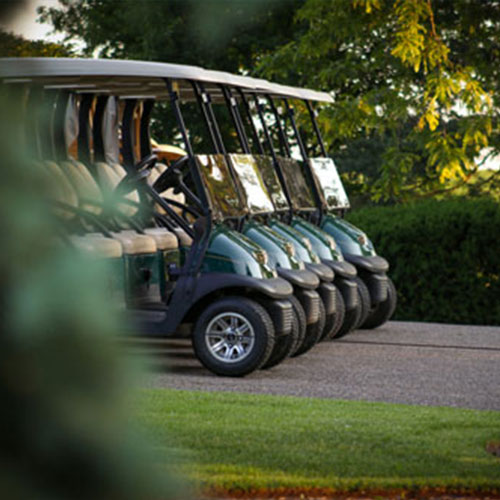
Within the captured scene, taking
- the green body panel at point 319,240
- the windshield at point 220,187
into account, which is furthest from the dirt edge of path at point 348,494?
the green body panel at point 319,240

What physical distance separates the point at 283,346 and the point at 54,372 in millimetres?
8757

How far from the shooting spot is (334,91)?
871 inches

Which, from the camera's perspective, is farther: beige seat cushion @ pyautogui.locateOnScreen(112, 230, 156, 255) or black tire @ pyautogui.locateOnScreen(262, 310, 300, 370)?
beige seat cushion @ pyautogui.locateOnScreen(112, 230, 156, 255)

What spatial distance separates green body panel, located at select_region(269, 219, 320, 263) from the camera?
419 inches

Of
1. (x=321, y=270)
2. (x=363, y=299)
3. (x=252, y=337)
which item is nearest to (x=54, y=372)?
(x=252, y=337)

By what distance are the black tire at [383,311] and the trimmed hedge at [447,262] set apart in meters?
2.10

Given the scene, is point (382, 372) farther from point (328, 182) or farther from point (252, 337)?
point (328, 182)

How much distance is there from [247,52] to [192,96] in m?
10.4

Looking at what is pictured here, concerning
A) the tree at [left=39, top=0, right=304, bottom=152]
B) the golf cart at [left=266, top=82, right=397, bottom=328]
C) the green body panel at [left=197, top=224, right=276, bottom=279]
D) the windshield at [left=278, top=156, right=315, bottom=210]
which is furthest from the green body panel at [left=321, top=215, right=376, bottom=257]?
A: the tree at [left=39, top=0, right=304, bottom=152]

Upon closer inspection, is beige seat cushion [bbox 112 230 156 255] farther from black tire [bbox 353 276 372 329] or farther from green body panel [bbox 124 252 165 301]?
black tire [bbox 353 276 372 329]

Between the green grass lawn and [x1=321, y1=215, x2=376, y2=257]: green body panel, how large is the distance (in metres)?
4.80

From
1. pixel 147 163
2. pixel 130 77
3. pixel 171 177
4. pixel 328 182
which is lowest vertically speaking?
pixel 328 182

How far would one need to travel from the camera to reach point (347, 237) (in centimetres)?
1255

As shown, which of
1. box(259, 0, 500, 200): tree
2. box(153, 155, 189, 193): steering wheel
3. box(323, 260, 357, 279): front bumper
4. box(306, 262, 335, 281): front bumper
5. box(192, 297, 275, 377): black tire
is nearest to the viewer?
box(192, 297, 275, 377): black tire
